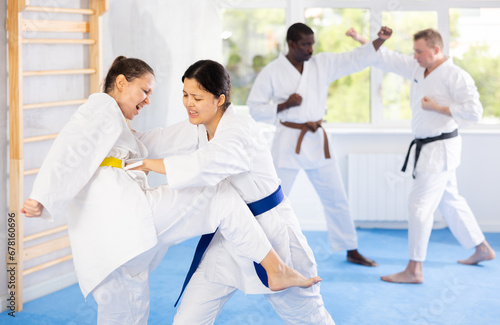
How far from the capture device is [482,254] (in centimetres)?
429

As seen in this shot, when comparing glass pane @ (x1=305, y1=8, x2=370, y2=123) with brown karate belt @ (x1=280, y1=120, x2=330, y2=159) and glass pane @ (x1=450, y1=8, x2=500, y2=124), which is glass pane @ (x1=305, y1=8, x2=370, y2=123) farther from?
brown karate belt @ (x1=280, y1=120, x2=330, y2=159)

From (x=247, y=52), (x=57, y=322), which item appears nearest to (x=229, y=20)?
(x=247, y=52)

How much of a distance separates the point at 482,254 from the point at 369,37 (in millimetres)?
2092

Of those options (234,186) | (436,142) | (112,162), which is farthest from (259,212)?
(436,142)

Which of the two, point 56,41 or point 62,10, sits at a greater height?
point 62,10

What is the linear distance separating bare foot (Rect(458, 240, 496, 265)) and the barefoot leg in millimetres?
2347

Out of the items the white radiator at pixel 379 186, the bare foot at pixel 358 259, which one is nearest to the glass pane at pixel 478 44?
the white radiator at pixel 379 186

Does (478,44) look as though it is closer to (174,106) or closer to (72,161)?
(174,106)

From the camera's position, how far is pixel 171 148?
2645 millimetres

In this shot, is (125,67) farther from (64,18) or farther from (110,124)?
(64,18)

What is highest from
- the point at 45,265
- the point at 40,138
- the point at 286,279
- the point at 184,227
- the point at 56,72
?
the point at 56,72

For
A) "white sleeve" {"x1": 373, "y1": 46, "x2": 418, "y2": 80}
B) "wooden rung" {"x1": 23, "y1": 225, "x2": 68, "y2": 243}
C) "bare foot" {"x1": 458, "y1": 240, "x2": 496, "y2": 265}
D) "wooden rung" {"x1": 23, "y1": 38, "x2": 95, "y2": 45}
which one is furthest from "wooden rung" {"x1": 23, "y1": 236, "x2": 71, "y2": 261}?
"bare foot" {"x1": 458, "y1": 240, "x2": 496, "y2": 265}

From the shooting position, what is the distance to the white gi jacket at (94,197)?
2.14 m

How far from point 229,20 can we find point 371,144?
1577mm
